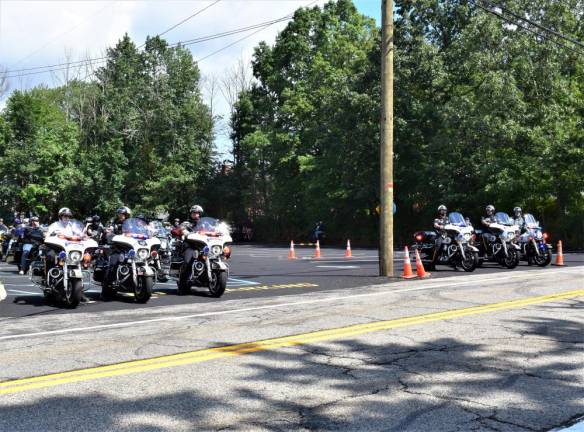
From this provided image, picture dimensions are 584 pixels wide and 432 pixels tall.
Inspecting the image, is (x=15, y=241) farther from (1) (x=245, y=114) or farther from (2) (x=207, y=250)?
(1) (x=245, y=114)

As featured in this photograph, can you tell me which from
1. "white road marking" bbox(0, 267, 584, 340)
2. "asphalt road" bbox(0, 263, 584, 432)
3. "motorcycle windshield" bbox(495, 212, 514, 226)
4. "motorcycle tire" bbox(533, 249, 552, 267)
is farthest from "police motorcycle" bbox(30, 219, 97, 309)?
"motorcycle tire" bbox(533, 249, 552, 267)

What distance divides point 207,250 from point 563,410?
9.47 m

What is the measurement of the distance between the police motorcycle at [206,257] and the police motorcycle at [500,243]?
9.36 meters

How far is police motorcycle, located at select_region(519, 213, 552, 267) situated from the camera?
20484 mm

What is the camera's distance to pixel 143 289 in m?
12.9

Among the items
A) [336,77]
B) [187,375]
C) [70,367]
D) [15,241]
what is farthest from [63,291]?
[336,77]

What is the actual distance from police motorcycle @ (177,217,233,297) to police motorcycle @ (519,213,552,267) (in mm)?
10589

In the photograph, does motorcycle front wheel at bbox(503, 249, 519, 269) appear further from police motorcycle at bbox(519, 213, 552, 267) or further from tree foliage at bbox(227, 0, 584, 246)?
tree foliage at bbox(227, 0, 584, 246)

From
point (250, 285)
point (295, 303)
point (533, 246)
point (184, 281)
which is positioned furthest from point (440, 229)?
point (295, 303)

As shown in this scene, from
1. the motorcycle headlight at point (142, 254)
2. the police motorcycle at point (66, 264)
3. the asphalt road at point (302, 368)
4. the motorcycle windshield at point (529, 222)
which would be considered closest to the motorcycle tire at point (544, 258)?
the motorcycle windshield at point (529, 222)

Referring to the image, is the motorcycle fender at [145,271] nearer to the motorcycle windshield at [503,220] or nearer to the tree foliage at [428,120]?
the motorcycle windshield at [503,220]

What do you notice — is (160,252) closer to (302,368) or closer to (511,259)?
(511,259)

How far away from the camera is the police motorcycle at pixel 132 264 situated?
12.9 metres

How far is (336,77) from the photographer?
153ft
